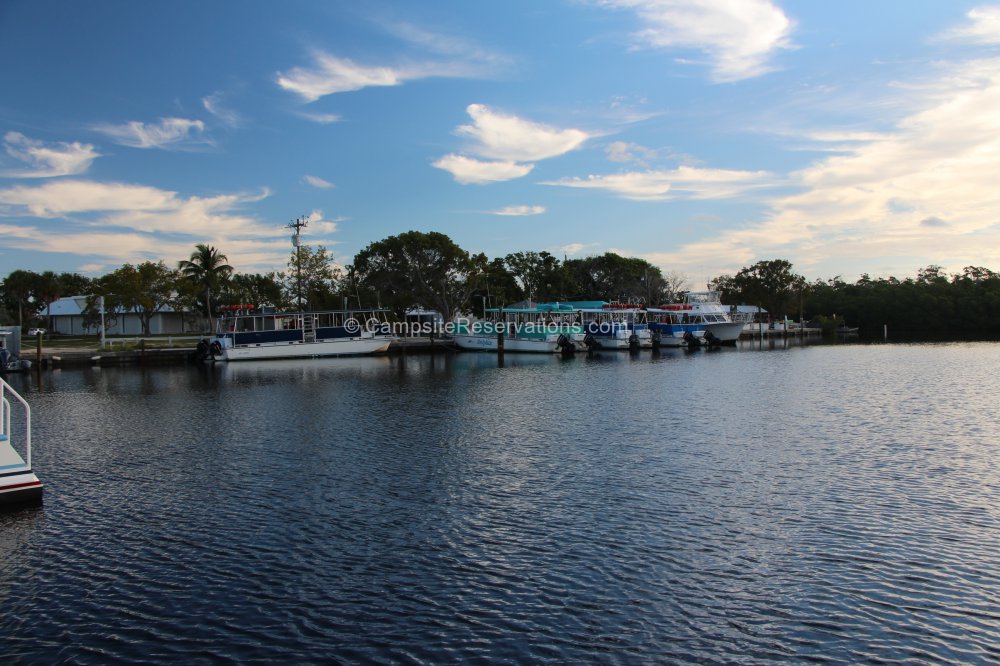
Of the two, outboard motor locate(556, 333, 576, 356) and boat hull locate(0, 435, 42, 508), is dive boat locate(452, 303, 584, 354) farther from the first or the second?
boat hull locate(0, 435, 42, 508)

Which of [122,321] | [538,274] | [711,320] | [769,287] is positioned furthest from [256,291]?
[769,287]

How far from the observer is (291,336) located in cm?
5166

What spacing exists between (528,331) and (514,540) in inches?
1857

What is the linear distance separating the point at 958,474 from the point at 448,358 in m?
42.2

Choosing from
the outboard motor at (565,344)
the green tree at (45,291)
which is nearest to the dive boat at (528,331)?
the outboard motor at (565,344)

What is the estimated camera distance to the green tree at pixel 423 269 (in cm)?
6638

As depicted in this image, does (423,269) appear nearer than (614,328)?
No

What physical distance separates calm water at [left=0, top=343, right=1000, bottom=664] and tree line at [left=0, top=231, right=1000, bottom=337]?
45631 millimetres

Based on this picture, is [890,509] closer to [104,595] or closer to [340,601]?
[340,601]

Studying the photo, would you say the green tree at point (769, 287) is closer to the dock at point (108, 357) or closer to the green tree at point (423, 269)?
the green tree at point (423, 269)

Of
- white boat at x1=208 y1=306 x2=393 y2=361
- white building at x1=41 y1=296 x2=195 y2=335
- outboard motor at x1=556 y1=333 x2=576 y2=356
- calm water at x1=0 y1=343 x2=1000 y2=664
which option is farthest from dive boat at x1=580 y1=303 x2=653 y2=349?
white building at x1=41 y1=296 x2=195 y2=335

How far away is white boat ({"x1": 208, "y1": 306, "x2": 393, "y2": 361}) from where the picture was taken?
50375 millimetres

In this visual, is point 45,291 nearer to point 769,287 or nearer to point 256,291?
point 256,291

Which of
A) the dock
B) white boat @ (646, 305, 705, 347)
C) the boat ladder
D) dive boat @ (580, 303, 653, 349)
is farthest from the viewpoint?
white boat @ (646, 305, 705, 347)
